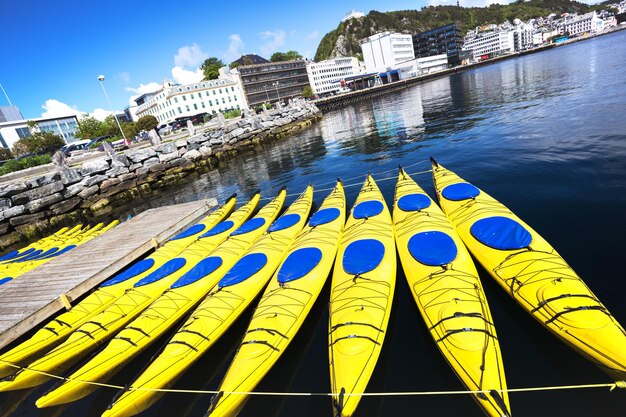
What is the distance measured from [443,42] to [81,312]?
182m

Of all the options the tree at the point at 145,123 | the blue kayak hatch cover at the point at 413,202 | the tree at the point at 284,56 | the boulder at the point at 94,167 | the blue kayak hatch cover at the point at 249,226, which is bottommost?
the blue kayak hatch cover at the point at 413,202

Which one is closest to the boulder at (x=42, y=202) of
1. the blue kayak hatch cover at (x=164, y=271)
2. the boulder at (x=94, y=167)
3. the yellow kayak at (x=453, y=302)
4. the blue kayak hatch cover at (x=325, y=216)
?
the boulder at (x=94, y=167)

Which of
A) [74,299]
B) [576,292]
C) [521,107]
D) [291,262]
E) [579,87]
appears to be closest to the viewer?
[576,292]

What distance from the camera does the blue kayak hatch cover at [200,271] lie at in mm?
9156

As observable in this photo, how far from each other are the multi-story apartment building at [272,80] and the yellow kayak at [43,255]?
97.6 meters

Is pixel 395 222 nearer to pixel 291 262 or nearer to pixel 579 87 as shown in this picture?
pixel 291 262

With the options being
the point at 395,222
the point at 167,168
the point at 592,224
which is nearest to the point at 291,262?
the point at 395,222

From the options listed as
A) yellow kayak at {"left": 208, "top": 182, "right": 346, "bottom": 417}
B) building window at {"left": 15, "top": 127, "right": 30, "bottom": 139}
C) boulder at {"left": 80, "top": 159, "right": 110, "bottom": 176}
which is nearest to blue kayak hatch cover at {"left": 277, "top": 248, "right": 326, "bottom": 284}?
yellow kayak at {"left": 208, "top": 182, "right": 346, "bottom": 417}

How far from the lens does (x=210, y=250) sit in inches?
462

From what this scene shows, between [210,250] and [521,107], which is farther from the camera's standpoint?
[521,107]

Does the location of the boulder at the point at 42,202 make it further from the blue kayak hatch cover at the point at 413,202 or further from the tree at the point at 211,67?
the tree at the point at 211,67

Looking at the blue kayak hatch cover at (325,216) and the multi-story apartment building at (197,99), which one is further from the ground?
the multi-story apartment building at (197,99)

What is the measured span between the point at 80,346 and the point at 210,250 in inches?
194

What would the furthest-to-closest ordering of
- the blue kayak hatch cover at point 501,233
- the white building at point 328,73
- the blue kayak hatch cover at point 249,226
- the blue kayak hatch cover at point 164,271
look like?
the white building at point 328,73, the blue kayak hatch cover at point 249,226, the blue kayak hatch cover at point 164,271, the blue kayak hatch cover at point 501,233
